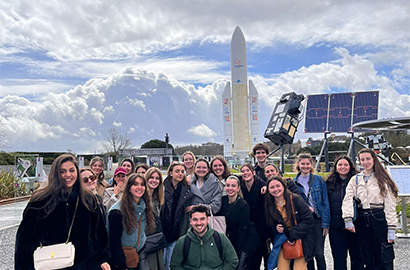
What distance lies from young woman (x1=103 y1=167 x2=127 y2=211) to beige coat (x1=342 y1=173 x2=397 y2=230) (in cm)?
274

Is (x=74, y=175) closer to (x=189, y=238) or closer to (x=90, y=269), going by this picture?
(x=90, y=269)

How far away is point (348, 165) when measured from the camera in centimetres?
446

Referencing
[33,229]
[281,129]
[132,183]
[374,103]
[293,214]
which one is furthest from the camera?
[374,103]

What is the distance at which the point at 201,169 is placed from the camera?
14.2 ft

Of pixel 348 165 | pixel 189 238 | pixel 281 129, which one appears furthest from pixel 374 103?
pixel 189 238

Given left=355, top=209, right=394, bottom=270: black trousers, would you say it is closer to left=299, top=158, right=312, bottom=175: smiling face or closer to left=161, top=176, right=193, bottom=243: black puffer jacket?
left=299, top=158, right=312, bottom=175: smiling face

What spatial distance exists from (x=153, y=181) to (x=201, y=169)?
2.40ft

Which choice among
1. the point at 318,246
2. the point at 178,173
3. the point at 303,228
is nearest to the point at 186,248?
the point at 178,173

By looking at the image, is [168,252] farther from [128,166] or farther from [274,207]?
[128,166]

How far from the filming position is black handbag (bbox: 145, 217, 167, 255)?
3547mm

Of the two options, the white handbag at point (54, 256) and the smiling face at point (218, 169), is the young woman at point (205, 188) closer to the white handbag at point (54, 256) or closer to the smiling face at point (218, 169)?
the smiling face at point (218, 169)

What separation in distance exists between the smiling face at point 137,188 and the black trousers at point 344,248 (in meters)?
2.57

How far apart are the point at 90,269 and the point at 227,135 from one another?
1058 inches

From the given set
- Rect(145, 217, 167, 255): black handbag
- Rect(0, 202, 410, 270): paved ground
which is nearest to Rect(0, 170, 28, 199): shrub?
Rect(0, 202, 410, 270): paved ground
